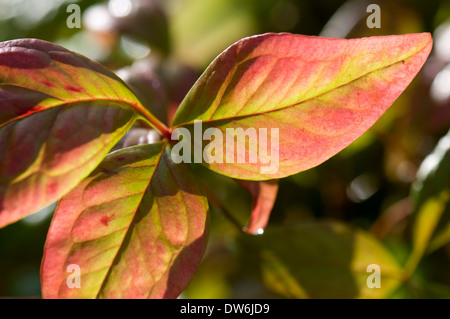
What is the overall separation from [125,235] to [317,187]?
426 mm

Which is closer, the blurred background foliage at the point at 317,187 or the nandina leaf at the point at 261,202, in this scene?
the nandina leaf at the point at 261,202

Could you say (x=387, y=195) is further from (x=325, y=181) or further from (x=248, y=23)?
(x=248, y=23)

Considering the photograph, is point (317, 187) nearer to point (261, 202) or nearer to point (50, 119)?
point (261, 202)

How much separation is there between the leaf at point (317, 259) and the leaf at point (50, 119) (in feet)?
0.70

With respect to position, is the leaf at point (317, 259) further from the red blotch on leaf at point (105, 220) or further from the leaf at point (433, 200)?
the red blotch on leaf at point (105, 220)

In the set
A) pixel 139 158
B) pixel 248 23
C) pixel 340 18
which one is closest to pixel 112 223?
pixel 139 158

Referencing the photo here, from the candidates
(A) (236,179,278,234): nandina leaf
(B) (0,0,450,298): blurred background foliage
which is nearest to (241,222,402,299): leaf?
(B) (0,0,450,298): blurred background foliage

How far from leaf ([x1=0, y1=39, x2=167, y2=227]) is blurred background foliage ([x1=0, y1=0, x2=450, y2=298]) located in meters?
0.10

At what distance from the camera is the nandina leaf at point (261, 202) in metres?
0.39

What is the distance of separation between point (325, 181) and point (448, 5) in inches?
12.8

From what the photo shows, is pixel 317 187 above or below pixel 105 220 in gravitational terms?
above

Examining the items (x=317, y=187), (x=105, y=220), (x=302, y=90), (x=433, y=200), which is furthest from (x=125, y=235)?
(x=317, y=187)

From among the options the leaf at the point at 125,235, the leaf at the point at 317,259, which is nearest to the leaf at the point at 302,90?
the leaf at the point at 125,235

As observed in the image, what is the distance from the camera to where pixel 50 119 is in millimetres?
327
